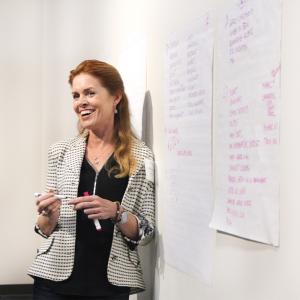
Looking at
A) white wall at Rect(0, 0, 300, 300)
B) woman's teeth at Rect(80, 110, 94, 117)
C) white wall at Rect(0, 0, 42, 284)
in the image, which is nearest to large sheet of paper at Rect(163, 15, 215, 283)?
white wall at Rect(0, 0, 300, 300)

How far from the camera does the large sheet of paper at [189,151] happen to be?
1530 millimetres

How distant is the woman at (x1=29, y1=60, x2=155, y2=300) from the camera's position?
1.81 meters

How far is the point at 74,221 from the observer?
6.10ft

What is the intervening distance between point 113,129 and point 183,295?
27.1 inches

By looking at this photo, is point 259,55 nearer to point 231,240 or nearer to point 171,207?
point 231,240

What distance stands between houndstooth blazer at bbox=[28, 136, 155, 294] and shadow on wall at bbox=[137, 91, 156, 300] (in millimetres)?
106

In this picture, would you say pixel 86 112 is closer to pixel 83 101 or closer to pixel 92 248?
pixel 83 101

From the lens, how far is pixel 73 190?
186 cm

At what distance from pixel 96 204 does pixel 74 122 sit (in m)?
1.41

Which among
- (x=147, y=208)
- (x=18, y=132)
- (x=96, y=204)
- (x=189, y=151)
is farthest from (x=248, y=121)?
(x=18, y=132)

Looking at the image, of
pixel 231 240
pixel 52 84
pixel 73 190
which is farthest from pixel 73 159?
pixel 52 84

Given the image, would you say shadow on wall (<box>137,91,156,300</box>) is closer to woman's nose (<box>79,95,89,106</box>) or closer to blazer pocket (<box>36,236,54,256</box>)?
woman's nose (<box>79,95,89,106</box>)

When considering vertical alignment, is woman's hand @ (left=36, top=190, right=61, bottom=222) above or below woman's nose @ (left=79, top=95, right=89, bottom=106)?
below

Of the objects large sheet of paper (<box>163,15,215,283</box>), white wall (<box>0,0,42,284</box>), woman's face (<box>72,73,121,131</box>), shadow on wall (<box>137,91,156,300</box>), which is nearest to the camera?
large sheet of paper (<box>163,15,215,283</box>)
